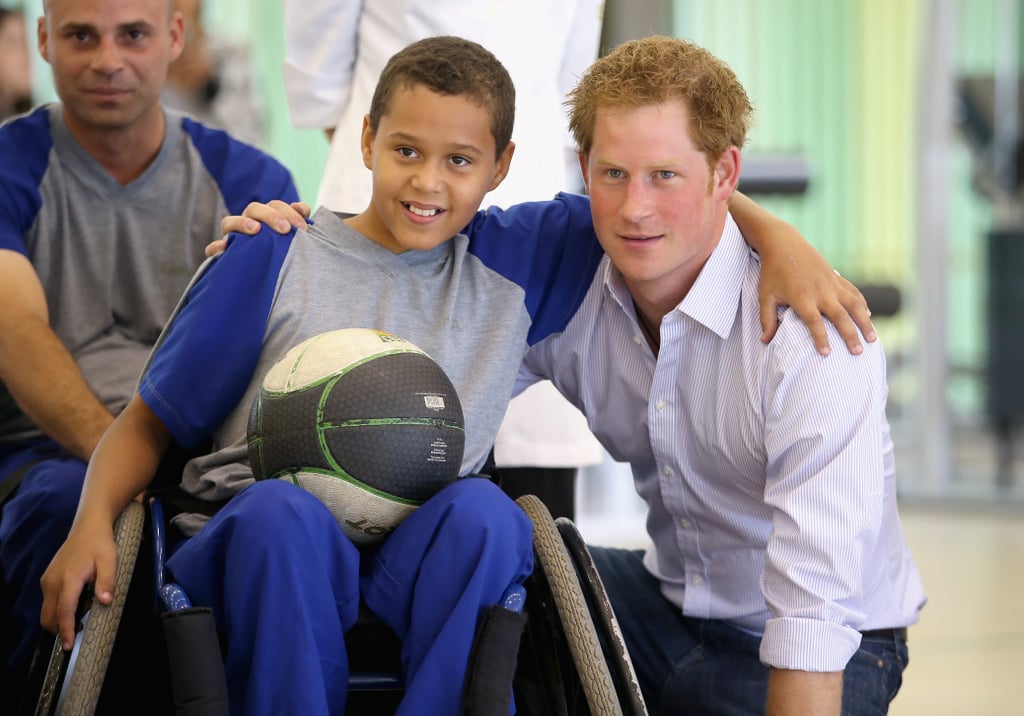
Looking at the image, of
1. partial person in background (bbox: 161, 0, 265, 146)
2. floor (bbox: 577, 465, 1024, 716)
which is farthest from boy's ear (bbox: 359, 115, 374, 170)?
partial person in background (bbox: 161, 0, 265, 146)

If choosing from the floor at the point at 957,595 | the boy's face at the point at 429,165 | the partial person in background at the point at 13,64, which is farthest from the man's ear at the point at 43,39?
the floor at the point at 957,595

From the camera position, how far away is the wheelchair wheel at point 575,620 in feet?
4.98

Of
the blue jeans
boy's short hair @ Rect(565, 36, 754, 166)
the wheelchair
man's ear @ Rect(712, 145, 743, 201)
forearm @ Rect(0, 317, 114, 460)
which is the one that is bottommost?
the blue jeans

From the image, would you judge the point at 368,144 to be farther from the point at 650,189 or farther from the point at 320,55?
the point at 320,55

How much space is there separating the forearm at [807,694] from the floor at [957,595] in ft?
4.78

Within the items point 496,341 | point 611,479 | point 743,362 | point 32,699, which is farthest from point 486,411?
point 611,479

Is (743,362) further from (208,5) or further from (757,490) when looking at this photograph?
(208,5)

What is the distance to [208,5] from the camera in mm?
5598

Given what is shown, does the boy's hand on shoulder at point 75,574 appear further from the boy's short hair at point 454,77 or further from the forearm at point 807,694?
the forearm at point 807,694

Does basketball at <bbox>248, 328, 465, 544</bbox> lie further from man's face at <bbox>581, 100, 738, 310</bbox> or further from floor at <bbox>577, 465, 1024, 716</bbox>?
floor at <bbox>577, 465, 1024, 716</bbox>

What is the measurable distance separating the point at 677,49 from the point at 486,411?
0.62m

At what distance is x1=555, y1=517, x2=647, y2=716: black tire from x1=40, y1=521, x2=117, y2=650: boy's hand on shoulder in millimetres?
607

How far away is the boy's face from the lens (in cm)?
188

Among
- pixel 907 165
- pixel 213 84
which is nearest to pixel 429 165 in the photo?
pixel 213 84
